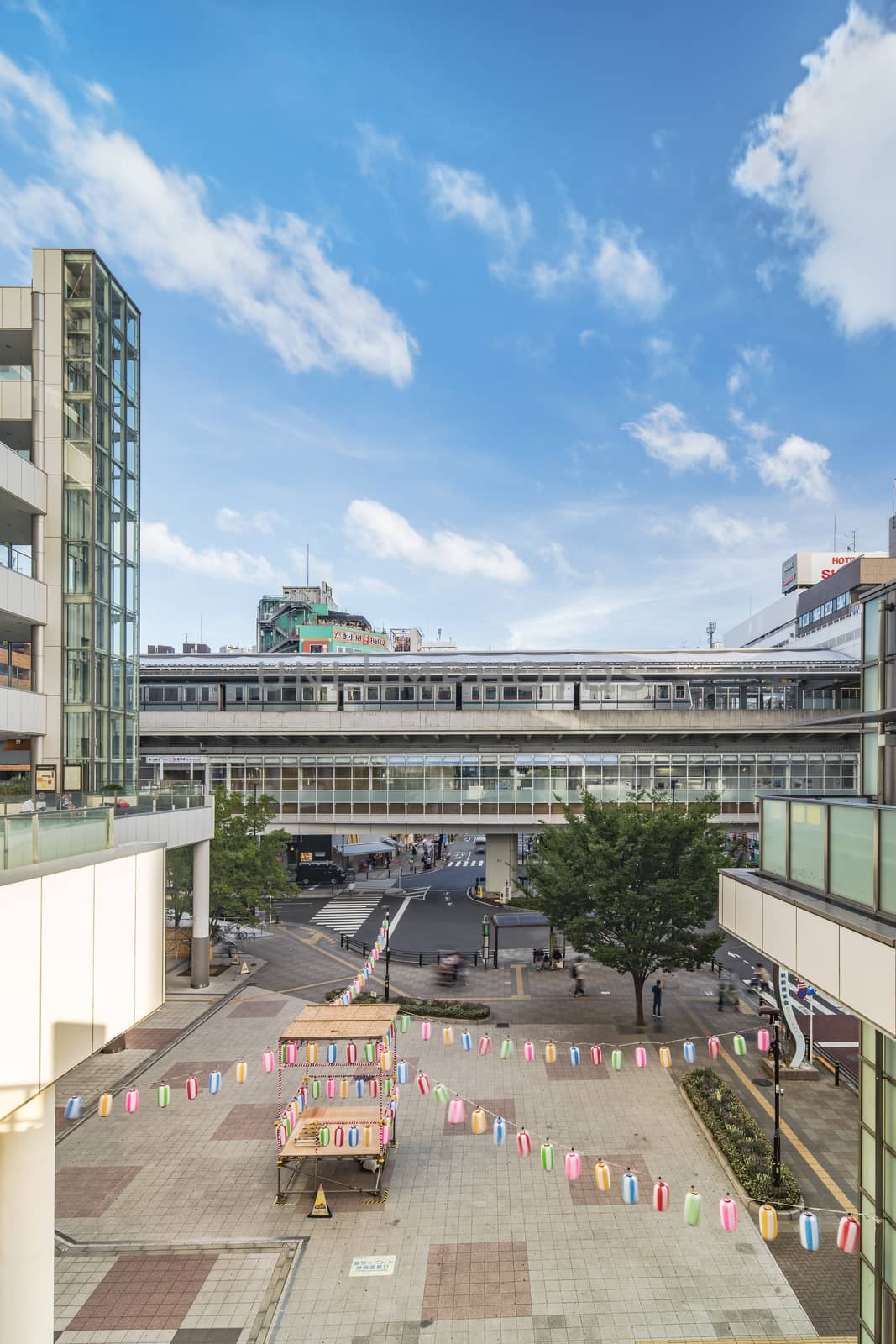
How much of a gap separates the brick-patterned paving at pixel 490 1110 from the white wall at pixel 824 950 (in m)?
11.2

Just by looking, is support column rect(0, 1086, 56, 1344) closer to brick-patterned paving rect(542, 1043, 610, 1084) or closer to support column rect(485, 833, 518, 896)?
brick-patterned paving rect(542, 1043, 610, 1084)

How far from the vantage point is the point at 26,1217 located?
9.12 metres

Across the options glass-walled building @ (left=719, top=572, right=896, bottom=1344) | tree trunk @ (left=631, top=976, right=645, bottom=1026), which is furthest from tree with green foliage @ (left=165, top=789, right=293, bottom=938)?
glass-walled building @ (left=719, top=572, right=896, bottom=1344)

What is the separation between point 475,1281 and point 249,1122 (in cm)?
852

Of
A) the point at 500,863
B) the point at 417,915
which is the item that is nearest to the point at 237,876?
the point at 417,915

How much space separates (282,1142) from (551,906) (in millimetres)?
12685

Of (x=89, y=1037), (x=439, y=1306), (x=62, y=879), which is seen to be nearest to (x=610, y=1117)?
(x=439, y=1306)

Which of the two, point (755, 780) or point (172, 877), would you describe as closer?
point (172, 877)

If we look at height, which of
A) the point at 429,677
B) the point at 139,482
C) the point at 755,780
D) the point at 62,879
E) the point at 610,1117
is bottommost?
the point at 610,1117

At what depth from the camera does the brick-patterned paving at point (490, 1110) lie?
62.8ft

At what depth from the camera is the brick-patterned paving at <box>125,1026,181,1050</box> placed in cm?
2508

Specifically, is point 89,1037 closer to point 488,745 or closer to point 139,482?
point 139,482

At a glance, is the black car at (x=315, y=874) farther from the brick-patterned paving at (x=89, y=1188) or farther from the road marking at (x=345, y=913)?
the brick-patterned paving at (x=89, y=1188)

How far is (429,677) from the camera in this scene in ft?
160
